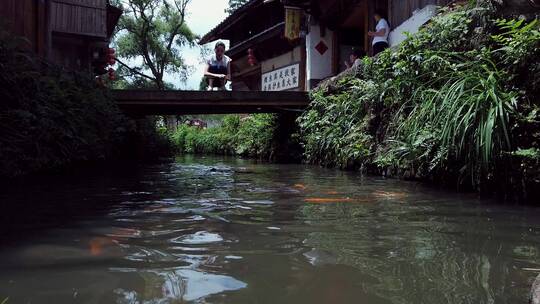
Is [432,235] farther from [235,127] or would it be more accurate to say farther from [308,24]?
[235,127]

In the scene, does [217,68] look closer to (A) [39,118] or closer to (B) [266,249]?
(A) [39,118]

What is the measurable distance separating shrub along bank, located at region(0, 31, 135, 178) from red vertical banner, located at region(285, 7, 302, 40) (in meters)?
8.00

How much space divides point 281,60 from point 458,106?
13.6 metres

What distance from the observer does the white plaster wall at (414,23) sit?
9.62m

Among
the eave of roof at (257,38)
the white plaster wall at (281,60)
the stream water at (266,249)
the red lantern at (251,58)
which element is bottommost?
the stream water at (266,249)

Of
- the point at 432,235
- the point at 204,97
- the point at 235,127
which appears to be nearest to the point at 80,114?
the point at 204,97

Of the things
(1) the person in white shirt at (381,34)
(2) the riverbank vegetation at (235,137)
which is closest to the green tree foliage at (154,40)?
(2) the riverbank vegetation at (235,137)

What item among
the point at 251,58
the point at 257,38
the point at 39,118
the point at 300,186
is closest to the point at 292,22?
the point at 257,38

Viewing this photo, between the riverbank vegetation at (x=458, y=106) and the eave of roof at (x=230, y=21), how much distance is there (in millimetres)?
10381

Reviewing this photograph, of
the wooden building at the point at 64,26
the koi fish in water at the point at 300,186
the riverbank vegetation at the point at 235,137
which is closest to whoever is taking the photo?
the koi fish in water at the point at 300,186

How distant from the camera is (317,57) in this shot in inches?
614

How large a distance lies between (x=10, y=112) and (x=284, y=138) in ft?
30.3

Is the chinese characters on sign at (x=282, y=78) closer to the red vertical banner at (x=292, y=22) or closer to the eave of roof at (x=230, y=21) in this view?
the red vertical banner at (x=292, y=22)

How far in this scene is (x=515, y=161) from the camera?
469cm
